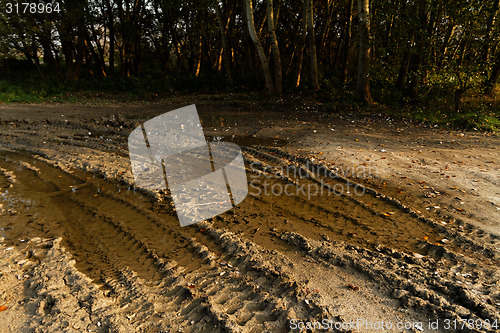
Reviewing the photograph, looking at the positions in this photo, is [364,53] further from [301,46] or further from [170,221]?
[170,221]

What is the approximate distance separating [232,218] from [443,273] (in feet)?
9.10

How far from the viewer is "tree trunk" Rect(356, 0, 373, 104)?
444 inches

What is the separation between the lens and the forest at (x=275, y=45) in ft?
35.4

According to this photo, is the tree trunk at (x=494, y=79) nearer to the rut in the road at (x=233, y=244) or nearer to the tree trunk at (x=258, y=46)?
the tree trunk at (x=258, y=46)

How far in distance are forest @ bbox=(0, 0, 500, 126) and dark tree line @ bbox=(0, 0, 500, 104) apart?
58 millimetres

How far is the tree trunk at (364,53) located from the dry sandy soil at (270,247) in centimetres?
533

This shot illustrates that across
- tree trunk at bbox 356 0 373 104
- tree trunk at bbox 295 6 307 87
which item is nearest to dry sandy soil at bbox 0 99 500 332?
tree trunk at bbox 356 0 373 104

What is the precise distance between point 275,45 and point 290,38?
10.4 metres

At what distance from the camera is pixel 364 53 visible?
39.0 ft

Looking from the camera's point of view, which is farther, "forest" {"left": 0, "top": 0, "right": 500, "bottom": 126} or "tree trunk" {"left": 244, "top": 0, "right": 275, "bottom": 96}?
"tree trunk" {"left": 244, "top": 0, "right": 275, "bottom": 96}

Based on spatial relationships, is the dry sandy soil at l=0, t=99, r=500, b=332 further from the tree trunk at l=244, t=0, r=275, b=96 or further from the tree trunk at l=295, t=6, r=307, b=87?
the tree trunk at l=295, t=6, r=307, b=87

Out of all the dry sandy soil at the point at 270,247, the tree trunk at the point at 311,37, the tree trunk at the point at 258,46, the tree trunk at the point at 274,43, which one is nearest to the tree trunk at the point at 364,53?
the tree trunk at the point at 311,37

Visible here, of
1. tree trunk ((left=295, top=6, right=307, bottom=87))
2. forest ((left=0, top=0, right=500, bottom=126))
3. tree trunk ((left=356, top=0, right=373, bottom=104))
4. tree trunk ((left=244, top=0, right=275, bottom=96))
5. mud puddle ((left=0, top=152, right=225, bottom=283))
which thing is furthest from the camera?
tree trunk ((left=295, top=6, right=307, bottom=87))

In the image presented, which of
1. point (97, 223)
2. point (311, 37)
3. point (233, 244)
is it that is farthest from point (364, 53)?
point (97, 223)
